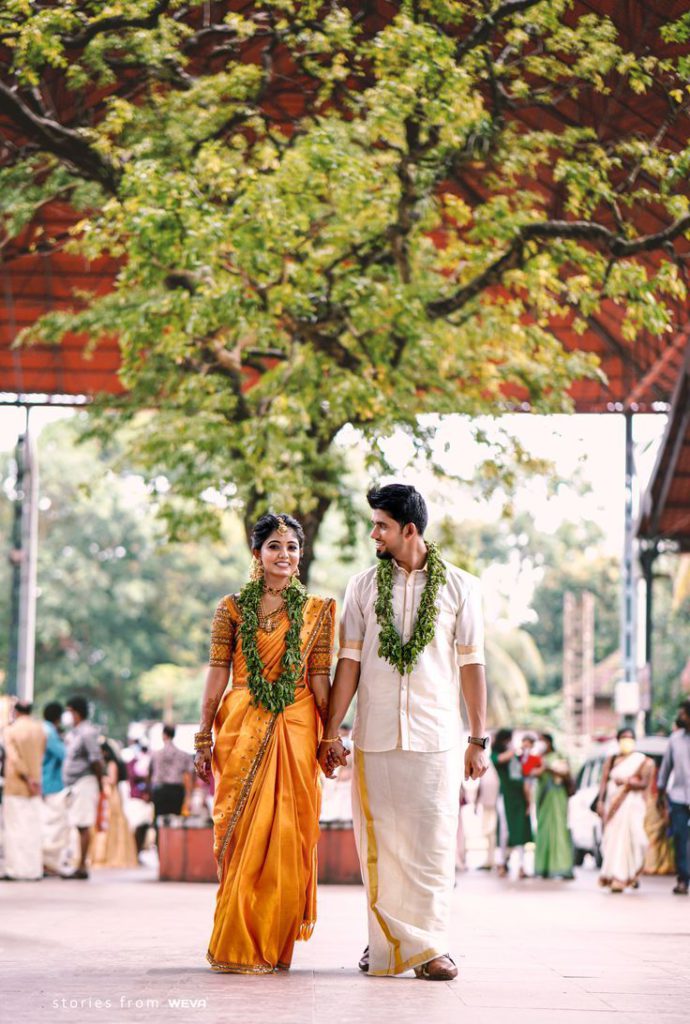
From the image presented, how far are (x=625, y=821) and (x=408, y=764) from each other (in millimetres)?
9704

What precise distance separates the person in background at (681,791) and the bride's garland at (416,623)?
28.4 feet

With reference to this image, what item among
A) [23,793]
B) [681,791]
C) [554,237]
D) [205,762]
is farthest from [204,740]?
[681,791]

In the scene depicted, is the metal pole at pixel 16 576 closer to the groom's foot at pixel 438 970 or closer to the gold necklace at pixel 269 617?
the gold necklace at pixel 269 617

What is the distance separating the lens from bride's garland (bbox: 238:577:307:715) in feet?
23.1

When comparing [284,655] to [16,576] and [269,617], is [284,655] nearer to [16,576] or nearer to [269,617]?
[269,617]

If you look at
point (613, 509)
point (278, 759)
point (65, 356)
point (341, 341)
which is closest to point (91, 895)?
point (341, 341)

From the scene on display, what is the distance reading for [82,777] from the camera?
16.2 m

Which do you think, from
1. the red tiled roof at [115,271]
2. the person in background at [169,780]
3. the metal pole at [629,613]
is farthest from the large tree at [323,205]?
the metal pole at [629,613]

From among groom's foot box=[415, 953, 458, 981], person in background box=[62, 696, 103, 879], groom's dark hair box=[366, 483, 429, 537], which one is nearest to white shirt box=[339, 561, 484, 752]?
groom's dark hair box=[366, 483, 429, 537]

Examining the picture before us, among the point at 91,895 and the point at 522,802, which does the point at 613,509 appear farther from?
the point at 91,895

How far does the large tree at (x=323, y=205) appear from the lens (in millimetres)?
14180

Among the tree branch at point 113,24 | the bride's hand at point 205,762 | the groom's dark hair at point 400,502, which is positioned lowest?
the bride's hand at point 205,762

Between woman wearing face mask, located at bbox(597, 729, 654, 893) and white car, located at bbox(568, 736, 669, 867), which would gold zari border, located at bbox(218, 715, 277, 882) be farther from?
white car, located at bbox(568, 736, 669, 867)

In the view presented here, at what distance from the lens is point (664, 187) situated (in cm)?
1388
